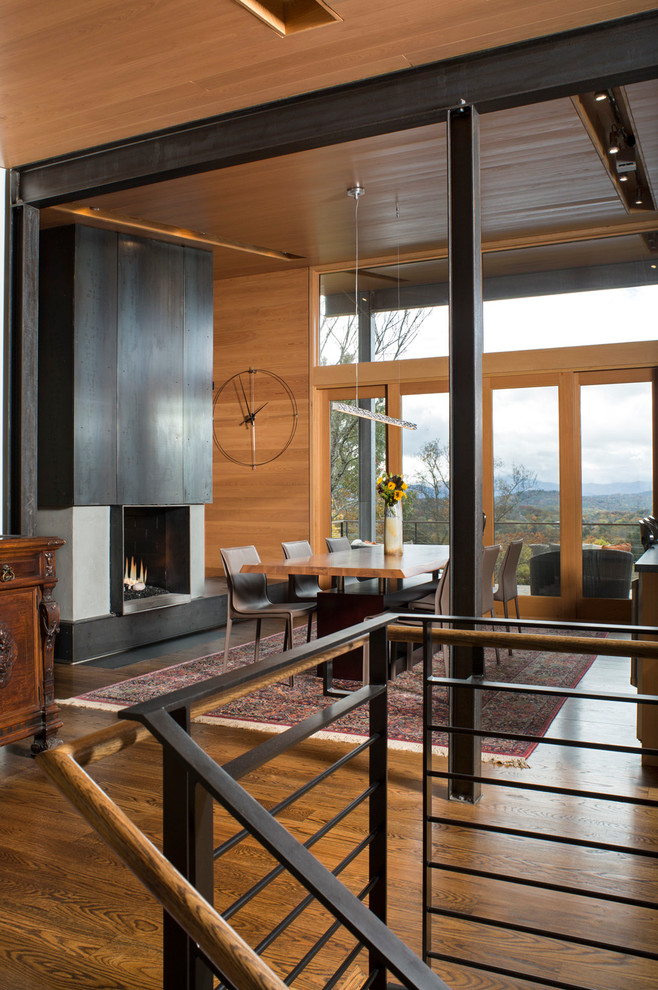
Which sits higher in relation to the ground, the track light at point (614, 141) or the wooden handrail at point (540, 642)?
the track light at point (614, 141)

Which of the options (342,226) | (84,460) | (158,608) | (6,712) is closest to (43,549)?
(6,712)

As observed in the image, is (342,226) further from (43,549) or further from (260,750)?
(260,750)

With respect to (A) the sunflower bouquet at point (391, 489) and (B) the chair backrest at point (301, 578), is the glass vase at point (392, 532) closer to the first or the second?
(A) the sunflower bouquet at point (391, 489)

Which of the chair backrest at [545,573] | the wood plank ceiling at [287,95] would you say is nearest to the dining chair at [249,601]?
the wood plank ceiling at [287,95]

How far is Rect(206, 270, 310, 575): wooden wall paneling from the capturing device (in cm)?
780

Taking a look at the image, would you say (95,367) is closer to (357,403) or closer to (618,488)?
(357,403)

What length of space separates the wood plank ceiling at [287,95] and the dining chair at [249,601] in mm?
2505

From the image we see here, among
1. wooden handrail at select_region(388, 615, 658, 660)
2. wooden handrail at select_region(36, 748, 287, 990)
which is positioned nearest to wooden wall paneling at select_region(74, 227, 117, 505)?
wooden handrail at select_region(388, 615, 658, 660)

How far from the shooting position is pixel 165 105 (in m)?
3.56

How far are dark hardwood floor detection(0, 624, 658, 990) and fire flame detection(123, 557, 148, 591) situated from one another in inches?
102

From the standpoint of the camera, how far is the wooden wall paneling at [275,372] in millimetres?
7797

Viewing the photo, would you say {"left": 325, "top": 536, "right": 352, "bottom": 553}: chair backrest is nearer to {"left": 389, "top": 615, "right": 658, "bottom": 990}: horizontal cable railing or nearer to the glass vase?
the glass vase

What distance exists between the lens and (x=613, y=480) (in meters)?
6.73

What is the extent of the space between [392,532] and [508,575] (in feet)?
3.27
